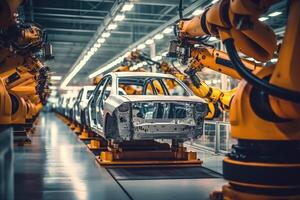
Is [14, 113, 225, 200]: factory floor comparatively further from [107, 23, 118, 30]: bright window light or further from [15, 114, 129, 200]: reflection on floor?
[107, 23, 118, 30]: bright window light

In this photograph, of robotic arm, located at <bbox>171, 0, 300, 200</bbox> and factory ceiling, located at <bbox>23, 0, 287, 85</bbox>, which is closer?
robotic arm, located at <bbox>171, 0, 300, 200</bbox>

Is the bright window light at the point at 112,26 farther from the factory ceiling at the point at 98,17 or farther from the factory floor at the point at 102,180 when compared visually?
the factory floor at the point at 102,180

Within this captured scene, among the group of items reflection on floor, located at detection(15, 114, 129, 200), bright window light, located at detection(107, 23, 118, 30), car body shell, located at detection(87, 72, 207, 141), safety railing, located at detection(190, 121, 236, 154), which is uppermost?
bright window light, located at detection(107, 23, 118, 30)

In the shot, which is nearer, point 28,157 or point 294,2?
point 294,2

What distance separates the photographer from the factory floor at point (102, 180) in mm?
5195

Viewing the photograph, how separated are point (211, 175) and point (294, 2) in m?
3.83

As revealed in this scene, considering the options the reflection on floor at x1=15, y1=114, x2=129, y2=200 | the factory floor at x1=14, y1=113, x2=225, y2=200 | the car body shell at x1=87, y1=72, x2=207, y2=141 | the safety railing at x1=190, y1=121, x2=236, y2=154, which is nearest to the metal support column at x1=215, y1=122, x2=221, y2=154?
the safety railing at x1=190, y1=121, x2=236, y2=154

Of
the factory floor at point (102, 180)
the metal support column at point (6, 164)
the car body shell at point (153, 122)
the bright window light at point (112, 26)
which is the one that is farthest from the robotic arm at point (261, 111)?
the bright window light at point (112, 26)

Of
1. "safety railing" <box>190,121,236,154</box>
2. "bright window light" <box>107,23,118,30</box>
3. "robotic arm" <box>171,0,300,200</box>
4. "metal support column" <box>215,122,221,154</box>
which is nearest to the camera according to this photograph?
"robotic arm" <box>171,0,300,200</box>

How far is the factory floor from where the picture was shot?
5.20 metres

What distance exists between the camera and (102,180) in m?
6.21

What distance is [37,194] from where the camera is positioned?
5199 mm

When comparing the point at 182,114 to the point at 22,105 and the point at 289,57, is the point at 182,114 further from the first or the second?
the point at 289,57

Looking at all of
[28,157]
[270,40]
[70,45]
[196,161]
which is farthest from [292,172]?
[70,45]
